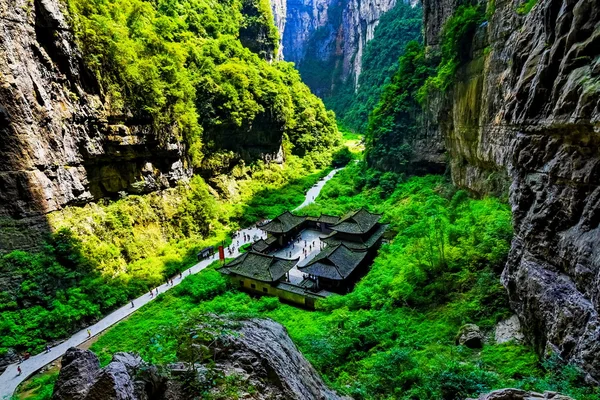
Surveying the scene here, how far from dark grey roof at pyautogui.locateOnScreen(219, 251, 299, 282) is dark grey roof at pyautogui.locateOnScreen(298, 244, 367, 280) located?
2053 mm

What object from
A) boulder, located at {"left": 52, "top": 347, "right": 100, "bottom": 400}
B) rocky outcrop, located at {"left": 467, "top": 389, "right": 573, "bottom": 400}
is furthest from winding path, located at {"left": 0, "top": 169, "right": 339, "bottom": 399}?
rocky outcrop, located at {"left": 467, "top": 389, "right": 573, "bottom": 400}

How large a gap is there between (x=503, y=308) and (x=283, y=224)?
22874mm

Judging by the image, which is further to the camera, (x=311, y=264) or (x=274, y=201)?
(x=274, y=201)

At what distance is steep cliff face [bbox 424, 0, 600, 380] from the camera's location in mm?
8328

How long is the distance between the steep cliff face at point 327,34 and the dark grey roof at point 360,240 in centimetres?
8532

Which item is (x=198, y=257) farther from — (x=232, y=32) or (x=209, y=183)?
(x=232, y=32)

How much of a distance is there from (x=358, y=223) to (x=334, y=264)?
273 inches

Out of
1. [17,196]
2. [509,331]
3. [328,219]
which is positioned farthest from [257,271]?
[509,331]

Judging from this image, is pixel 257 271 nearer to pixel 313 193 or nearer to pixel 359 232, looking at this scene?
pixel 359 232

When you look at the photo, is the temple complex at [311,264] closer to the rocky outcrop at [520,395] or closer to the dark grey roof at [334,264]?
the dark grey roof at [334,264]

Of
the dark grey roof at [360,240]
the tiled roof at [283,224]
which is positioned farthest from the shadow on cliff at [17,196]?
the dark grey roof at [360,240]

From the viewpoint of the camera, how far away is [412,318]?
55.9 ft

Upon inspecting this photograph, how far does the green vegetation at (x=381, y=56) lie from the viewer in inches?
3312

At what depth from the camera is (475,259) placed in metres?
17.6
